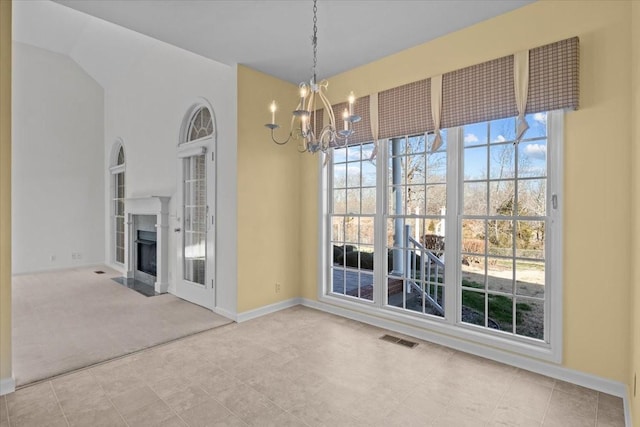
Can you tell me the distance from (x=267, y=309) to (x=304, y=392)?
1825 mm

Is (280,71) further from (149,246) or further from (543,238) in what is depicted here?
(149,246)

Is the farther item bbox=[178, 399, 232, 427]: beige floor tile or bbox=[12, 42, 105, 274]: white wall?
bbox=[12, 42, 105, 274]: white wall

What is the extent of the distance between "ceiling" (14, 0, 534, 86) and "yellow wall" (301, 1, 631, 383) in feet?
1.38

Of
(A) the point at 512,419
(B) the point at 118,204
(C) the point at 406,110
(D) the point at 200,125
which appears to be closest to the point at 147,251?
(B) the point at 118,204

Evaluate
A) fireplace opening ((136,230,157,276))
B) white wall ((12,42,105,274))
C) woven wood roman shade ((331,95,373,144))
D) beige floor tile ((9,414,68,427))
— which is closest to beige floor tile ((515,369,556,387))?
woven wood roman shade ((331,95,373,144))

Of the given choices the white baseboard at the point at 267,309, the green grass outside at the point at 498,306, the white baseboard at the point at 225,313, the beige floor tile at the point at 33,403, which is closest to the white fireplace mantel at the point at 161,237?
the white baseboard at the point at 225,313

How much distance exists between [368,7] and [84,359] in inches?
151

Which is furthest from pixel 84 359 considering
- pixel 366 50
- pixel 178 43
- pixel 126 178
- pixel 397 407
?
pixel 126 178

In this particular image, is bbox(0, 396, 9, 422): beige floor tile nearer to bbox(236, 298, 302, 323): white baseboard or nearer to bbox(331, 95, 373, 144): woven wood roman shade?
bbox(236, 298, 302, 323): white baseboard

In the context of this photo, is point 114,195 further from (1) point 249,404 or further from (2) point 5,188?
(1) point 249,404

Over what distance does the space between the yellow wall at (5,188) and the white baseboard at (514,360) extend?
10.0ft

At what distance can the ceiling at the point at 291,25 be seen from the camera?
8.84ft

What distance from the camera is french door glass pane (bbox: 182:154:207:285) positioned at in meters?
4.40

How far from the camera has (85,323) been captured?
12.0ft
